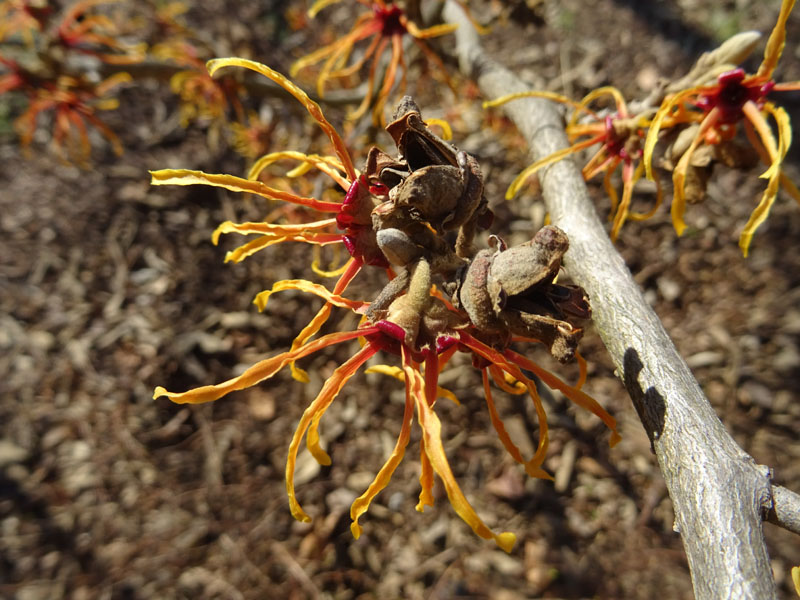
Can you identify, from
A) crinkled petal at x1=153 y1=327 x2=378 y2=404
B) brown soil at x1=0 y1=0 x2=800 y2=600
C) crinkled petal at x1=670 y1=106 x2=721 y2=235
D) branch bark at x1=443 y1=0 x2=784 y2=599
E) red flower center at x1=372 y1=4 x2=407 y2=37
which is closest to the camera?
branch bark at x1=443 y1=0 x2=784 y2=599

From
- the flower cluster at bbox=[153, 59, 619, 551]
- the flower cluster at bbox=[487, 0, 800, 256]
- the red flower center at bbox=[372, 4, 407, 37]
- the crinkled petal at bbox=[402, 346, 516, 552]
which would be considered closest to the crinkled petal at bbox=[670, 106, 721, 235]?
the flower cluster at bbox=[487, 0, 800, 256]

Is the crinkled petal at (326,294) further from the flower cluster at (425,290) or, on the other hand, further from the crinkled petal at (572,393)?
the crinkled petal at (572,393)

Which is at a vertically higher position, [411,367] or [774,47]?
[774,47]

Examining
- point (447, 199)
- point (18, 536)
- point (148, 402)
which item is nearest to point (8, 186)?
point (148, 402)

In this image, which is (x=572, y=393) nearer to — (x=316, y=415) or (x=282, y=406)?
(x=316, y=415)

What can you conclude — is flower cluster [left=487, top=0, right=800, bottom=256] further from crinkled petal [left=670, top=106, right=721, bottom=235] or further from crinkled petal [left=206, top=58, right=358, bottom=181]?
crinkled petal [left=206, top=58, right=358, bottom=181]

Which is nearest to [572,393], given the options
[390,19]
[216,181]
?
[216,181]
